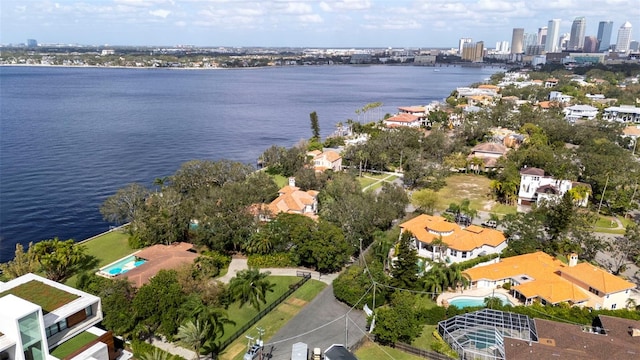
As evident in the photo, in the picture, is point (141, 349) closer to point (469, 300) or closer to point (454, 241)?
point (469, 300)

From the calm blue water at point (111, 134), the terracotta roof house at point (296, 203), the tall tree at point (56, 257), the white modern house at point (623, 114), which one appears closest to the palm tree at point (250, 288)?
the terracotta roof house at point (296, 203)

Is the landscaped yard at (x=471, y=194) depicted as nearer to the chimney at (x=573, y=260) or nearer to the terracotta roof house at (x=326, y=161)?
the terracotta roof house at (x=326, y=161)

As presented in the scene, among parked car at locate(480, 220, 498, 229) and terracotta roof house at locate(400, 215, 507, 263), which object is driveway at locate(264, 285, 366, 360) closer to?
terracotta roof house at locate(400, 215, 507, 263)

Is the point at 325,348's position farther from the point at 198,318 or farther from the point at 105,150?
the point at 105,150

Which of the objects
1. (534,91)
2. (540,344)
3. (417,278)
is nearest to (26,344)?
(417,278)

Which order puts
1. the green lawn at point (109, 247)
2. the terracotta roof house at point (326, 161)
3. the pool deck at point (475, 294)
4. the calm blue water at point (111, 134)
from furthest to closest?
the terracotta roof house at point (326, 161) → the calm blue water at point (111, 134) → the green lawn at point (109, 247) → the pool deck at point (475, 294)

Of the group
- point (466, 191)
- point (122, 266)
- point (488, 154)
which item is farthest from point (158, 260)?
point (488, 154)
